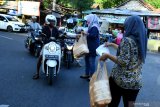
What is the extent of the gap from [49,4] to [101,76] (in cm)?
5202

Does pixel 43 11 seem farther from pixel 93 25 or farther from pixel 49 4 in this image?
pixel 93 25

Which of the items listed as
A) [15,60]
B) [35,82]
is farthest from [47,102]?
[15,60]

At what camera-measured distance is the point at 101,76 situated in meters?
4.81

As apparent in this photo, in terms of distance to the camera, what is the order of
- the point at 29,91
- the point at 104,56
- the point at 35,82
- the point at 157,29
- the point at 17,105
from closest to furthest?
1. the point at 104,56
2. the point at 17,105
3. the point at 29,91
4. the point at 35,82
5. the point at 157,29

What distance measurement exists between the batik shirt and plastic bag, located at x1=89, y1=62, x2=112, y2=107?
19cm

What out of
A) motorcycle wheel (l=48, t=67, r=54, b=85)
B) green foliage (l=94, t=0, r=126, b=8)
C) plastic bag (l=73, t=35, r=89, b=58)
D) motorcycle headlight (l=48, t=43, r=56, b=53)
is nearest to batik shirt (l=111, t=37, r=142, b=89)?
plastic bag (l=73, t=35, r=89, b=58)

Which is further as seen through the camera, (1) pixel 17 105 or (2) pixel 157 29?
(2) pixel 157 29

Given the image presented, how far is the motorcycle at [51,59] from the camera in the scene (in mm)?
9117

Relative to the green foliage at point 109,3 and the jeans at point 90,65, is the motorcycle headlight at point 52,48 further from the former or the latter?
the green foliage at point 109,3

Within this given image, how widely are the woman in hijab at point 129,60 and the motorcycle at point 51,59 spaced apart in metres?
4.30

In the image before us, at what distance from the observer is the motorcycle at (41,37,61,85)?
9117 millimetres

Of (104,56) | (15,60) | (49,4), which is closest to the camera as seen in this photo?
(104,56)

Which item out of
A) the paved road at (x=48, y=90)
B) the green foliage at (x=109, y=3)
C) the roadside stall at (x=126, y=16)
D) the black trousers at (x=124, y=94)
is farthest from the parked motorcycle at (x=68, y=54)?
the green foliage at (x=109, y=3)

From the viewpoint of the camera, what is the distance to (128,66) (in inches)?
186
